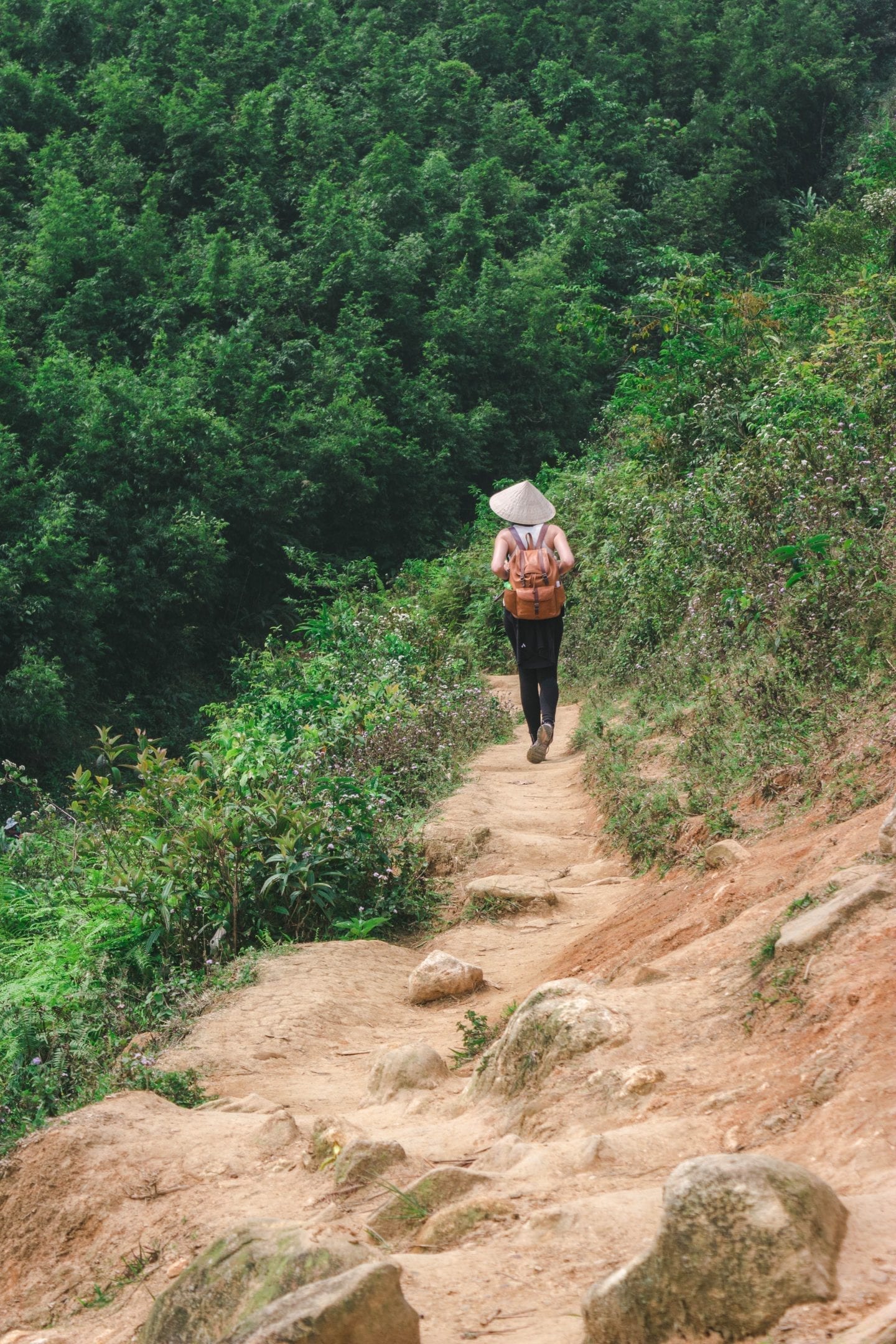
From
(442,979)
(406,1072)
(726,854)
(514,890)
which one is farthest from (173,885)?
(726,854)

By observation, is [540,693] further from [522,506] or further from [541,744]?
[522,506]

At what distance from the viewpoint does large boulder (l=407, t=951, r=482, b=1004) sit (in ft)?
15.0

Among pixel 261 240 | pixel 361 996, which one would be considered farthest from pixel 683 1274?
pixel 261 240

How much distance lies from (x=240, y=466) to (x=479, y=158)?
43.3 ft

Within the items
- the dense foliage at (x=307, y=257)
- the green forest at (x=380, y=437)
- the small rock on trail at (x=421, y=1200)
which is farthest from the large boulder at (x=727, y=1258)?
the dense foliage at (x=307, y=257)

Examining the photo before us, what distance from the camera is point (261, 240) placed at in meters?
25.2

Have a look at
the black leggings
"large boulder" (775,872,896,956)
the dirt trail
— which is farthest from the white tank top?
"large boulder" (775,872,896,956)

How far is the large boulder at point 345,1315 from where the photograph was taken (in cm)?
189

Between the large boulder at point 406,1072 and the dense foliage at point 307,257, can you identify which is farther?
the dense foliage at point 307,257

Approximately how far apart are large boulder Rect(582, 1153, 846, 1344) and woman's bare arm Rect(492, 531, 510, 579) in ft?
18.4

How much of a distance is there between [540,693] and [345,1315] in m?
5.95

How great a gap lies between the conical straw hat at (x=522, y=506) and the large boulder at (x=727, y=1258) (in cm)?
590

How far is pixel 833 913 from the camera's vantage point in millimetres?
3021

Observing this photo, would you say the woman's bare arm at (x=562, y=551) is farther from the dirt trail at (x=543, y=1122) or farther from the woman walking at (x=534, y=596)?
the dirt trail at (x=543, y=1122)
